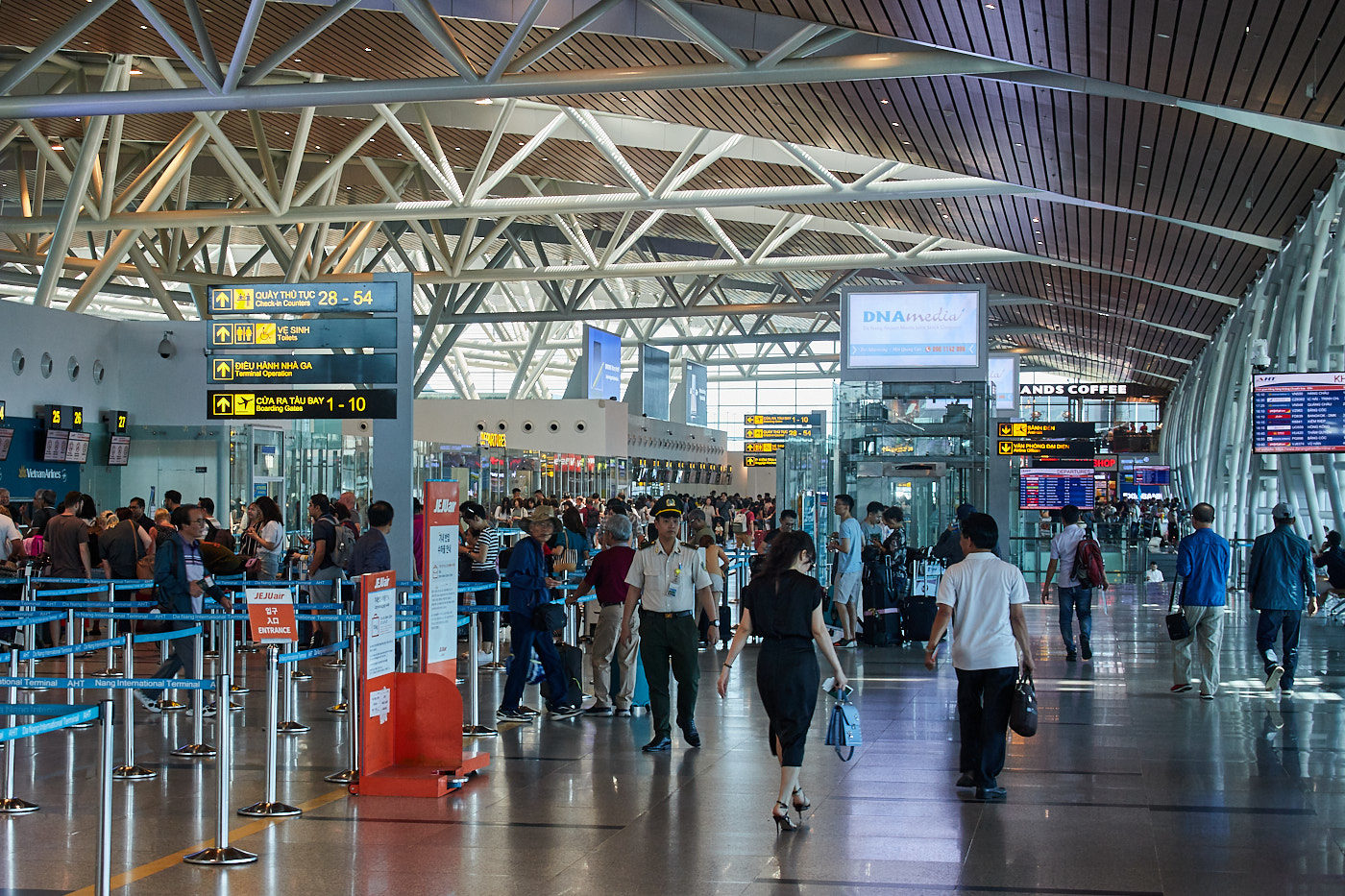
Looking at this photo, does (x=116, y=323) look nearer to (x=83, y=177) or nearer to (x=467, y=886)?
(x=83, y=177)

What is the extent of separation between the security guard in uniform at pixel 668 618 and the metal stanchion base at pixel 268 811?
8.54ft

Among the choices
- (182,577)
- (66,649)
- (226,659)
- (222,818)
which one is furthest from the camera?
(182,577)

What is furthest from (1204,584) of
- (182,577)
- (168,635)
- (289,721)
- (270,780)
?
(182,577)

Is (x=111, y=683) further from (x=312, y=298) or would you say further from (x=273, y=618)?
(x=312, y=298)

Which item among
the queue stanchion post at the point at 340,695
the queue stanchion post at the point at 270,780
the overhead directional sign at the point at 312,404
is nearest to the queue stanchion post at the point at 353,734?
the queue stanchion post at the point at 270,780

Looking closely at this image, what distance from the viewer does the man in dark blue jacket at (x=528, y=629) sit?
34.9 ft

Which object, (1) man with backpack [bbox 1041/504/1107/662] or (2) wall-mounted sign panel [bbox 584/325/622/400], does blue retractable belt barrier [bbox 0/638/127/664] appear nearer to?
(1) man with backpack [bbox 1041/504/1107/662]

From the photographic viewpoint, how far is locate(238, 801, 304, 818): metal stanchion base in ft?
24.0

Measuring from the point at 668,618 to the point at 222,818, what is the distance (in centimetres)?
355

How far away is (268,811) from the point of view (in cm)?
736

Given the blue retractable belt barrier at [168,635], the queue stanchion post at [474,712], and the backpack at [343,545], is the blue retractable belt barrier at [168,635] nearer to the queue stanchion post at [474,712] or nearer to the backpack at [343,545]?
the queue stanchion post at [474,712]

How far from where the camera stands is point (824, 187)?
25.4m

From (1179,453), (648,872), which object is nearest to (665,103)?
(648,872)

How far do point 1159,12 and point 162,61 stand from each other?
1794 centimetres
